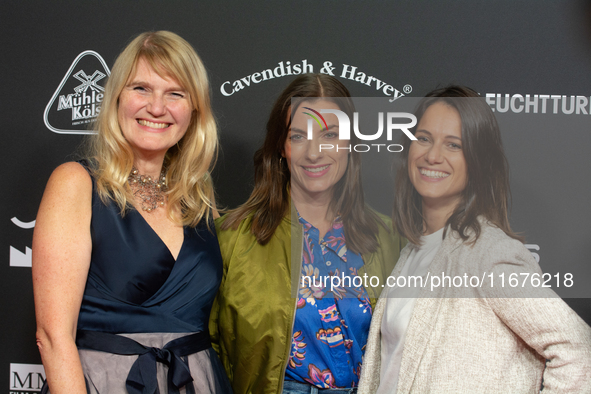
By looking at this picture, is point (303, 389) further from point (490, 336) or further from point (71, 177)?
point (71, 177)

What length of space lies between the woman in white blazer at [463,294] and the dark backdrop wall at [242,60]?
21.5 inches

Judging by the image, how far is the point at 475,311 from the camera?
1.29 metres

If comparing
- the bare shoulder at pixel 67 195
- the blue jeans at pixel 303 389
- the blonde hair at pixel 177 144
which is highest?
the blonde hair at pixel 177 144

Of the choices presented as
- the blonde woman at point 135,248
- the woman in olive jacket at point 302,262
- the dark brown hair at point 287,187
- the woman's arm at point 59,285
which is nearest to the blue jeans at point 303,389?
the woman in olive jacket at point 302,262

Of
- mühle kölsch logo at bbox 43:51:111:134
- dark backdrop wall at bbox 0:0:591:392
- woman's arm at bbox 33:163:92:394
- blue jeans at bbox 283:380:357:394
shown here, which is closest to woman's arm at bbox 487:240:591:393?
blue jeans at bbox 283:380:357:394

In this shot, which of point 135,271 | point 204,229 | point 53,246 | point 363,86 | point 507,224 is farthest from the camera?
point 363,86

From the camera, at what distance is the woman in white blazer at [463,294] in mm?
1194

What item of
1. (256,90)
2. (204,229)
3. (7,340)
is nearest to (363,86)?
(256,90)

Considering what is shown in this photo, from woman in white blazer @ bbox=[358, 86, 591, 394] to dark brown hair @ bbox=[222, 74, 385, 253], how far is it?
126 millimetres

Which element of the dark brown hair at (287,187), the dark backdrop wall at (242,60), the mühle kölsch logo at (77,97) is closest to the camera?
the dark brown hair at (287,187)

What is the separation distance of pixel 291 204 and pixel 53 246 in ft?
2.51

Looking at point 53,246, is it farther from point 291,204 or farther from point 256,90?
point 256,90

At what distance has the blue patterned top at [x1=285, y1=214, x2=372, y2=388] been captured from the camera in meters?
1.38

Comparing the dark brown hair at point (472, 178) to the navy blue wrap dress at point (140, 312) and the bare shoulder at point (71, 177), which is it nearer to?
the navy blue wrap dress at point (140, 312)
